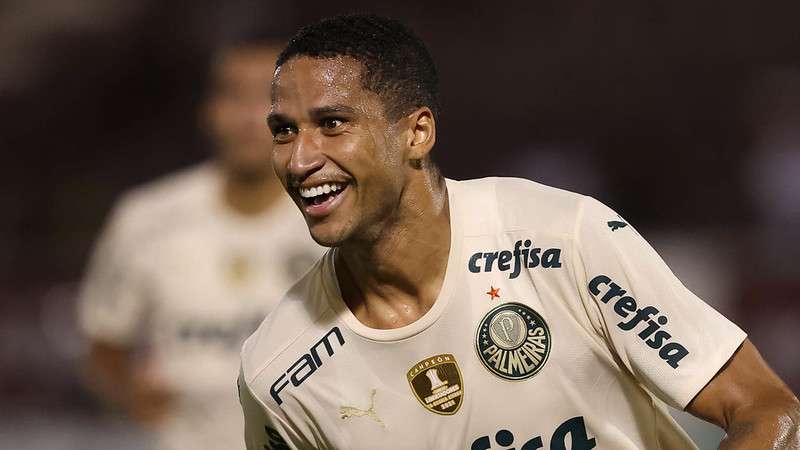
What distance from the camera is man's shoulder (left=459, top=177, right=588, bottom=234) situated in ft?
9.04

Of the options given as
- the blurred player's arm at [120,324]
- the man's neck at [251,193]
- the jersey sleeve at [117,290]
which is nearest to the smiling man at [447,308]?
the man's neck at [251,193]

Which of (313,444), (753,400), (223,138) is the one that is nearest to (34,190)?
(223,138)

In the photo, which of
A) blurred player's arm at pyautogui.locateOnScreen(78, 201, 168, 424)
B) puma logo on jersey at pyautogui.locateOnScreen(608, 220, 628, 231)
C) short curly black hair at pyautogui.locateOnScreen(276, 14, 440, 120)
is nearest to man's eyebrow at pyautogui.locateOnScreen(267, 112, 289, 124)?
short curly black hair at pyautogui.locateOnScreen(276, 14, 440, 120)

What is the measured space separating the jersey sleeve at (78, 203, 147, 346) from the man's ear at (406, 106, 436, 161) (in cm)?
292

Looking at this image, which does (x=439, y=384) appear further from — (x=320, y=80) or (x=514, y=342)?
(x=320, y=80)

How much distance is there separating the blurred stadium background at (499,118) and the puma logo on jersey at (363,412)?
583cm

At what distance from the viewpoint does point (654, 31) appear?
34.9 feet

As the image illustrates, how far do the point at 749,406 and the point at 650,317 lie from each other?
0.27m

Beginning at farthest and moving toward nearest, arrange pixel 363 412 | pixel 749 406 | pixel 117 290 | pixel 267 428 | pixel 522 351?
1. pixel 117 290
2. pixel 267 428
3. pixel 363 412
4. pixel 522 351
5. pixel 749 406

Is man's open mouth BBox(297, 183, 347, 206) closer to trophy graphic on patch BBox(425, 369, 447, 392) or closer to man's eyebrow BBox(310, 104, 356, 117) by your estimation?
man's eyebrow BBox(310, 104, 356, 117)

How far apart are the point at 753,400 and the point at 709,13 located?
8700 millimetres

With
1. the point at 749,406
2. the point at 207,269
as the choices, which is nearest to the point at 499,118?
the point at 207,269

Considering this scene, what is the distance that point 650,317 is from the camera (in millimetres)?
2617

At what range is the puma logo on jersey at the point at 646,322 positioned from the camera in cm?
260
